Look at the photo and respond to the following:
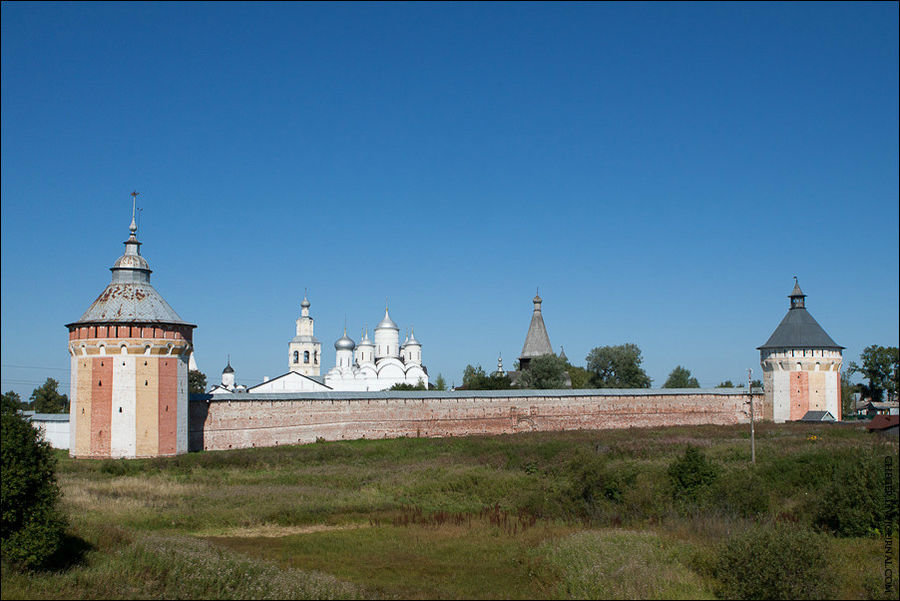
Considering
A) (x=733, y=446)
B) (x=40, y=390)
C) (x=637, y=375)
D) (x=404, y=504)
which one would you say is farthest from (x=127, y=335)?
(x=637, y=375)

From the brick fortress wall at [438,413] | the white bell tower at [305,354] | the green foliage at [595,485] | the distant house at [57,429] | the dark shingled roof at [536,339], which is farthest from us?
the white bell tower at [305,354]

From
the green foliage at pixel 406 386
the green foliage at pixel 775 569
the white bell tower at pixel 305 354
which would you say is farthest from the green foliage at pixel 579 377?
the green foliage at pixel 775 569

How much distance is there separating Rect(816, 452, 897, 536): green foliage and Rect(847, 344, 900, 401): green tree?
1427 inches

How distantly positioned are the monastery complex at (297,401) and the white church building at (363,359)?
2055 cm

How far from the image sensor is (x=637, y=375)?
48.7 meters

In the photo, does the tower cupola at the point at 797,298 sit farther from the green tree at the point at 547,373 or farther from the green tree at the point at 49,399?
the green tree at the point at 49,399

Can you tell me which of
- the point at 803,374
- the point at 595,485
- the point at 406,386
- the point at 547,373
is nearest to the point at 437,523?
the point at 595,485

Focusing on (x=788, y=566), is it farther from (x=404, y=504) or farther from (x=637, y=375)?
(x=637, y=375)

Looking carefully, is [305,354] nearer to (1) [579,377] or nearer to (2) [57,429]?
(1) [579,377]

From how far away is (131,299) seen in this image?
25359mm

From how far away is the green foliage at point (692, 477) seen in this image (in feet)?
51.6

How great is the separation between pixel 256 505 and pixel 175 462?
7.60 meters

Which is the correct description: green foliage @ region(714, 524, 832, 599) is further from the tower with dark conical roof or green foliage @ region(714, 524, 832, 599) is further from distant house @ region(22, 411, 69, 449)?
the tower with dark conical roof

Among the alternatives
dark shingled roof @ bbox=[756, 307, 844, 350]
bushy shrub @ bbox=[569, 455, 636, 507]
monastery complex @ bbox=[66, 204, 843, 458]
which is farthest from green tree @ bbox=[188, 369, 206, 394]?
bushy shrub @ bbox=[569, 455, 636, 507]
